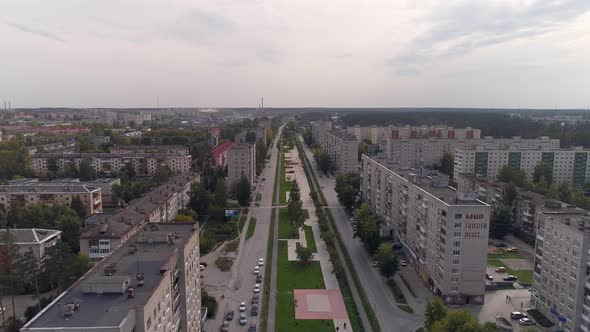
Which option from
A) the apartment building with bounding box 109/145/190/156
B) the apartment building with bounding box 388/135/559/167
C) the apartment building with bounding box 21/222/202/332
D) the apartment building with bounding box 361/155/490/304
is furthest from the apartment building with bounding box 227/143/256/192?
the apartment building with bounding box 21/222/202/332

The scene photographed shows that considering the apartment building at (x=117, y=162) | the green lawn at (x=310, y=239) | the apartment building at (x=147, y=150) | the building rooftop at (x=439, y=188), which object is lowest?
the green lawn at (x=310, y=239)

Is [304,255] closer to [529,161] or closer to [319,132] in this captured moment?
[529,161]

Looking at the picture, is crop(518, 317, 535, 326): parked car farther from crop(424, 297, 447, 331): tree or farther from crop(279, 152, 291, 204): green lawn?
crop(279, 152, 291, 204): green lawn

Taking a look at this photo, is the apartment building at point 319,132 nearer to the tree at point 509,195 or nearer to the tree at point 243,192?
the tree at point 243,192

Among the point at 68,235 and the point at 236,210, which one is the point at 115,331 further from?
the point at 236,210

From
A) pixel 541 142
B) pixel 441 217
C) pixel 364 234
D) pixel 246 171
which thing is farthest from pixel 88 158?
pixel 541 142

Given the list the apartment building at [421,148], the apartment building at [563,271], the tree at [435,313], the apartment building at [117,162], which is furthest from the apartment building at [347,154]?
the tree at [435,313]
